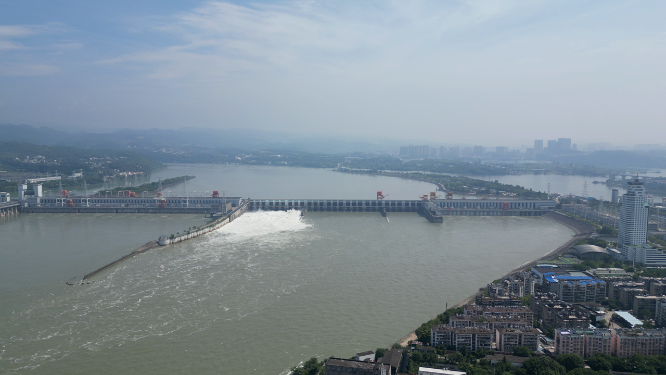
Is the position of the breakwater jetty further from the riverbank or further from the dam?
the riverbank

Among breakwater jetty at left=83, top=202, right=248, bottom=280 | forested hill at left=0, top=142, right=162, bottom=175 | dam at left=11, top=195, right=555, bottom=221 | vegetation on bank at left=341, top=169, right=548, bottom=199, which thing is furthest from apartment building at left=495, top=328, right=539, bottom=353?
forested hill at left=0, top=142, right=162, bottom=175

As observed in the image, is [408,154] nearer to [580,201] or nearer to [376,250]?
[580,201]

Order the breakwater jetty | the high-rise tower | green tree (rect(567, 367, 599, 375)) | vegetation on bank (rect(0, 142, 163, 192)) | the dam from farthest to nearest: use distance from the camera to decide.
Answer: vegetation on bank (rect(0, 142, 163, 192)) → the dam → the high-rise tower → the breakwater jetty → green tree (rect(567, 367, 599, 375))

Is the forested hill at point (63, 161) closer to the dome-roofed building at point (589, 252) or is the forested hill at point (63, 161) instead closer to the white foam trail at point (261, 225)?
the white foam trail at point (261, 225)

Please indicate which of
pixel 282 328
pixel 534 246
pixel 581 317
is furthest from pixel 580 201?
pixel 282 328

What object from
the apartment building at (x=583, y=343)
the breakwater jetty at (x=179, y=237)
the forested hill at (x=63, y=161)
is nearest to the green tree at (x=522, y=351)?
the apartment building at (x=583, y=343)

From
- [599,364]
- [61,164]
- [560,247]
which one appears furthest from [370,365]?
[61,164]

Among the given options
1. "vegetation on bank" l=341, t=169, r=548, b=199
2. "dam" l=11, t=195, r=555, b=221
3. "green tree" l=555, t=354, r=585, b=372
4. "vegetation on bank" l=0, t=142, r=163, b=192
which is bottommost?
"green tree" l=555, t=354, r=585, b=372
